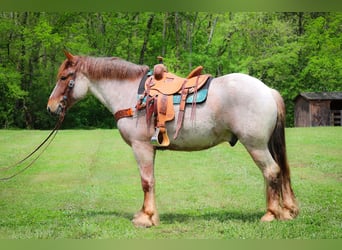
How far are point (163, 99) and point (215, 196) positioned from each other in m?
1.53

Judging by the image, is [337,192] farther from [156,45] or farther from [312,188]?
[156,45]

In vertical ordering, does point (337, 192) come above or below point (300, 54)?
below

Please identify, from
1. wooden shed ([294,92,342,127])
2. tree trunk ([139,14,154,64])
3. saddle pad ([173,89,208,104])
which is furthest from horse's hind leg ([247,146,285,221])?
tree trunk ([139,14,154,64])

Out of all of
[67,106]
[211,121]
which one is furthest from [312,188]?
[67,106]

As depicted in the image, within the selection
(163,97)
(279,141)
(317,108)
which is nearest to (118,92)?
(163,97)

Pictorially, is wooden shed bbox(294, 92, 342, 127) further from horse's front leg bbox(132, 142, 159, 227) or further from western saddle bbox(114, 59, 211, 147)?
horse's front leg bbox(132, 142, 159, 227)

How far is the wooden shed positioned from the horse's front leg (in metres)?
3.05

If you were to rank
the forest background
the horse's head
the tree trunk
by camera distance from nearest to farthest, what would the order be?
the horse's head < the forest background < the tree trunk

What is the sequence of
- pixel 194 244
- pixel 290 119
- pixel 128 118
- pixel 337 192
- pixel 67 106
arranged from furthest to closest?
pixel 290 119, pixel 337 192, pixel 67 106, pixel 128 118, pixel 194 244

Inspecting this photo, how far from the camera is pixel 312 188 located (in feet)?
16.7

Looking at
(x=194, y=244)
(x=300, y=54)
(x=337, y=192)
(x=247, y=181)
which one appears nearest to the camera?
(x=194, y=244)

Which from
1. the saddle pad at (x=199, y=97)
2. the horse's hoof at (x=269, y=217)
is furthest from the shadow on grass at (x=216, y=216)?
the saddle pad at (x=199, y=97)

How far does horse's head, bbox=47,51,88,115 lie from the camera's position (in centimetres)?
426

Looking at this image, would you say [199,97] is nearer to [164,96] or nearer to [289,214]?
[164,96]
